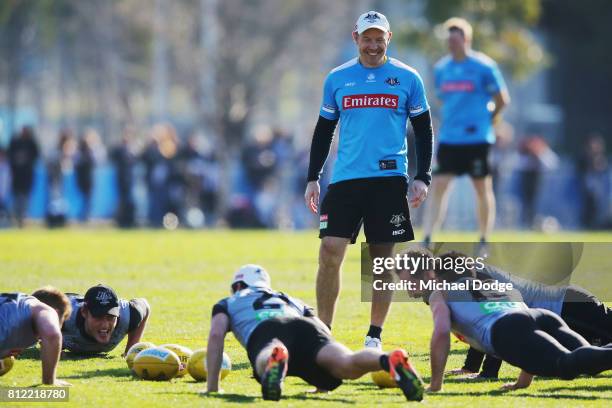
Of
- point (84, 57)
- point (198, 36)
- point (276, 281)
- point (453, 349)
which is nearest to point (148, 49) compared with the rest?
point (84, 57)

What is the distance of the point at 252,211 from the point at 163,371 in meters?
22.5

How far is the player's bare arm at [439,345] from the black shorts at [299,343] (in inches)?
26.8

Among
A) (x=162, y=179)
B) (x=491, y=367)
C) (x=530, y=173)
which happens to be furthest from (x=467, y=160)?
(x=530, y=173)

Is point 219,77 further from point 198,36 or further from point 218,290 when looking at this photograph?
point 218,290

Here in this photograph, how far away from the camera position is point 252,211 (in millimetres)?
32750

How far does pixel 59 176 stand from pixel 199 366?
22.1 metres

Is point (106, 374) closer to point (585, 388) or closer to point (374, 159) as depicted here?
point (374, 159)

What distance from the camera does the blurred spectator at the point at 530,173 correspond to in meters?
32.3

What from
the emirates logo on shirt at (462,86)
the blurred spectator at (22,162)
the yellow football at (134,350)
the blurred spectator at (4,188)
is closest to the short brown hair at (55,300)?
the yellow football at (134,350)

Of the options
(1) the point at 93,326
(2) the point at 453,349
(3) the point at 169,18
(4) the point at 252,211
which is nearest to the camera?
(1) the point at 93,326

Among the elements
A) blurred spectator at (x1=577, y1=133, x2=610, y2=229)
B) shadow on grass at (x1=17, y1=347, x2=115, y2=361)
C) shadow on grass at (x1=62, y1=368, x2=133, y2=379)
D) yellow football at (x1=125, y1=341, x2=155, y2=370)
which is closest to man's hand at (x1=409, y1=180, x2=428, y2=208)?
yellow football at (x1=125, y1=341, x2=155, y2=370)

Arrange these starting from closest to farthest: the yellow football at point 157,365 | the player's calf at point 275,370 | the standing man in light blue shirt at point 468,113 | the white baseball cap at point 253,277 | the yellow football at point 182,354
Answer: the player's calf at point 275,370
the white baseball cap at point 253,277
the yellow football at point 157,365
the yellow football at point 182,354
the standing man in light blue shirt at point 468,113

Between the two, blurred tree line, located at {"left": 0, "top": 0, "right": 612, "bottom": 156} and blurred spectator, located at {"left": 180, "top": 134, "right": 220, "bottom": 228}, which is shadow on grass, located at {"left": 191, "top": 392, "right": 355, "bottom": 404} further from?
blurred tree line, located at {"left": 0, "top": 0, "right": 612, "bottom": 156}

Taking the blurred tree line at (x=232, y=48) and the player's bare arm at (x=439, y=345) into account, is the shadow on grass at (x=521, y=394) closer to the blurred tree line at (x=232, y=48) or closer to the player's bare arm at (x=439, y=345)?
the player's bare arm at (x=439, y=345)
